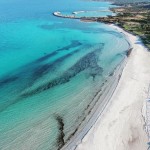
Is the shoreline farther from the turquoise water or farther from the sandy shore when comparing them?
the turquoise water

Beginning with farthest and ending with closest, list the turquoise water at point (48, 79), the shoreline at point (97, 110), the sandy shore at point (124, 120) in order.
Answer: the turquoise water at point (48, 79) < the shoreline at point (97, 110) < the sandy shore at point (124, 120)

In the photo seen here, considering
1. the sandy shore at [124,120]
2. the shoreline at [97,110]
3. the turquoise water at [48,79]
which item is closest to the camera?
the sandy shore at [124,120]

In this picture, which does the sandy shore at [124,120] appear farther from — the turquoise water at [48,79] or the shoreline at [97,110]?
the turquoise water at [48,79]

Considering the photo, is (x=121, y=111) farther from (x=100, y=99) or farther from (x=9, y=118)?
(x=9, y=118)

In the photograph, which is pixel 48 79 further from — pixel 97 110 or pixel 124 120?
pixel 124 120

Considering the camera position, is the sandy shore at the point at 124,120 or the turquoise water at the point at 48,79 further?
the turquoise water at the point at 48,79

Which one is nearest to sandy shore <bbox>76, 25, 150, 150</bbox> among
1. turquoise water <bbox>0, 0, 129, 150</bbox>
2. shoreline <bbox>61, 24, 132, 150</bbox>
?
shoreline <bbox>61, 24, 132, 150</bbox>

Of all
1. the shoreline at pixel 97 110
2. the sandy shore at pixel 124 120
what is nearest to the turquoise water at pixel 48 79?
the shoreline at pixel 97 110
